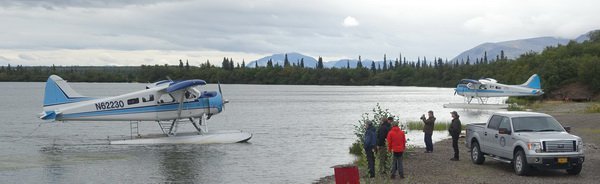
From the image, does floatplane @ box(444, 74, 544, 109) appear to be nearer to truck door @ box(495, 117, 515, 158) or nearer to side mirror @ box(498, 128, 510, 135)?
truck door @ box(495, 117, 515, 158)

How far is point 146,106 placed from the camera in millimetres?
30766

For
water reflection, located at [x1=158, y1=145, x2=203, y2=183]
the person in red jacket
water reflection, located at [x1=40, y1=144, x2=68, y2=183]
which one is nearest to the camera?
the person in red jacket

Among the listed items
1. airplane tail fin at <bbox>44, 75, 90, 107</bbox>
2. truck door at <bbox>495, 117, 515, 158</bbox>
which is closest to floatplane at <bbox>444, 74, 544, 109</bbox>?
airplane tail fin at <bbox>44, 75, 90, 107</bbox>

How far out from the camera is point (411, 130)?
3956 cm

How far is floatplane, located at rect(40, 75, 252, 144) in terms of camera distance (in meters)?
30.2

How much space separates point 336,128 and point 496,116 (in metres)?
26.4

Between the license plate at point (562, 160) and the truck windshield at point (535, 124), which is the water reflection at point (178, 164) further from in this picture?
the license plate at point (562, 160)

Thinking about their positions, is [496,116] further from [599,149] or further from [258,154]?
[258,154]

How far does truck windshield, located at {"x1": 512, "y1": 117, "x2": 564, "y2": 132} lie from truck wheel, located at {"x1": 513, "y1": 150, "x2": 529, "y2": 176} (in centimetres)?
68

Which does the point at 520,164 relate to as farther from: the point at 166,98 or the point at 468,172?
the point at 166,98

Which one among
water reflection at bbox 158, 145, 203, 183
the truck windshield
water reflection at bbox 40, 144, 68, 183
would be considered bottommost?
water reflection at bbox 158, 145, 203, 183

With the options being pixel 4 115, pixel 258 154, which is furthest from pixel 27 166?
pixel 4 115

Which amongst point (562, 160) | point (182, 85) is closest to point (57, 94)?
point (182, 85)

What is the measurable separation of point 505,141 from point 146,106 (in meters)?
18.3
